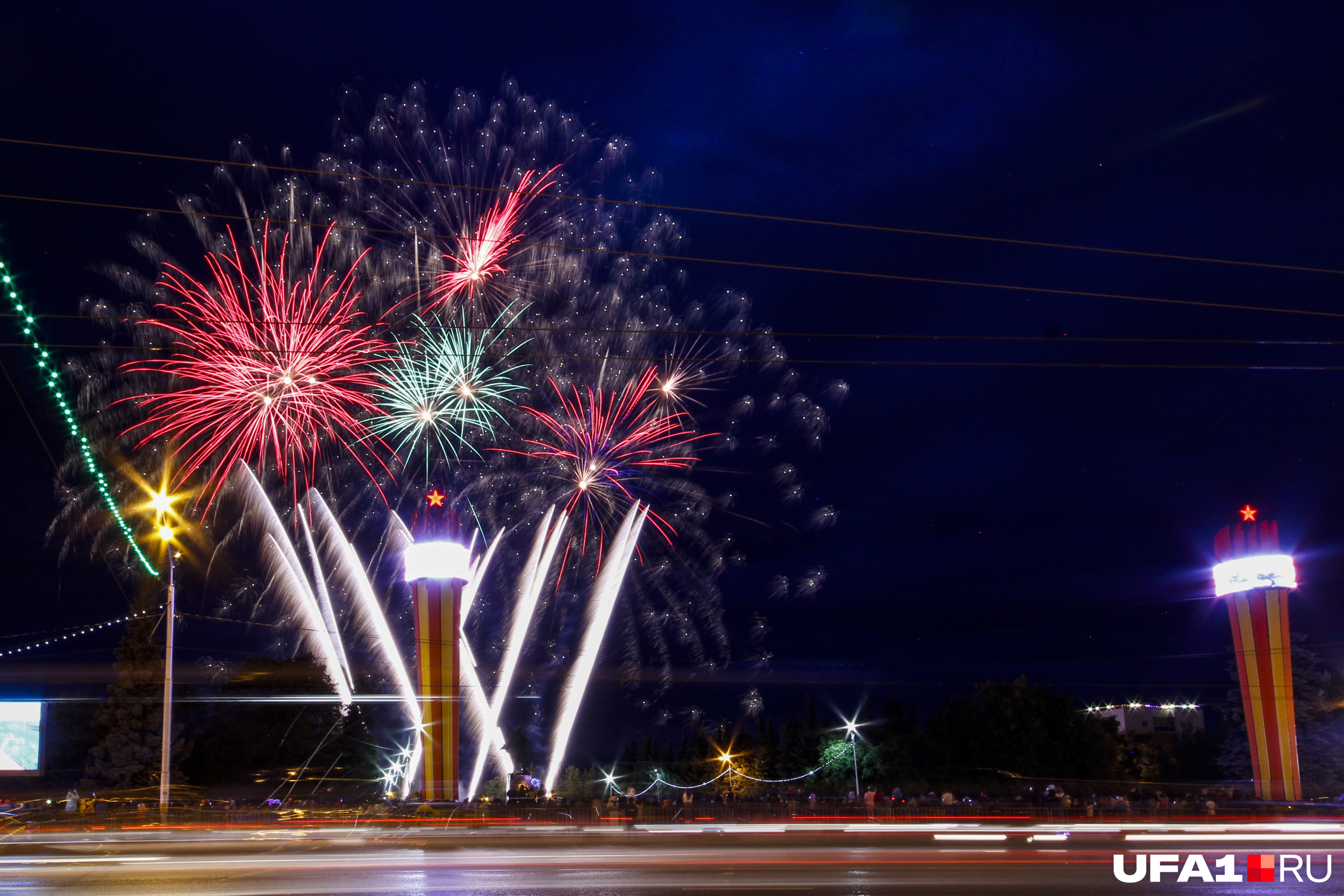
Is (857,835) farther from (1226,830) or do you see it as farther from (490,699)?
(490,699)

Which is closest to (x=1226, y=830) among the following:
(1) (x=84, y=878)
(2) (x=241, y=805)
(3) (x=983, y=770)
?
(1) (x=84, y=878)

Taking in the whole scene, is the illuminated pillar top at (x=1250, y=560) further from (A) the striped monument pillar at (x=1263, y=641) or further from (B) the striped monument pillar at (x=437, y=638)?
(B) the striped monument pillar at (x=437, y=638)

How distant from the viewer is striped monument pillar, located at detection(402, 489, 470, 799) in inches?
1597

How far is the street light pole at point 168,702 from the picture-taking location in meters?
26.2

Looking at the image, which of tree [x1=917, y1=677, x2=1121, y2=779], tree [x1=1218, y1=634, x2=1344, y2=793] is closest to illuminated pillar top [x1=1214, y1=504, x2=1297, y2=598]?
tree [x1=1218, y1=634, x2=1344, y2=793]

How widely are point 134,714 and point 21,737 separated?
49.0 ft

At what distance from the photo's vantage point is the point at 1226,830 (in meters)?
22.4

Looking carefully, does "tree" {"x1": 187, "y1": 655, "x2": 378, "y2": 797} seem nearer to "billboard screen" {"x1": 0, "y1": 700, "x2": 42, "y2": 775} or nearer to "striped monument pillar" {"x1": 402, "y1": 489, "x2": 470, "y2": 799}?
"striped monument pillar" {"x1": 402, "y1": 489, "x2": 470, "y2": 799}

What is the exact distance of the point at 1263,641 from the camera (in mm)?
45875

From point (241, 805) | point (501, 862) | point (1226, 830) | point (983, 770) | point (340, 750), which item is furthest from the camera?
point (983, 770)

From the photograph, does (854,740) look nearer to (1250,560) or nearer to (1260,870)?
(1250,560)

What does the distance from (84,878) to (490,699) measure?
2538cm

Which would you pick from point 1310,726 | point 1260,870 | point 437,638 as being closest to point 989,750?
point 1310,726

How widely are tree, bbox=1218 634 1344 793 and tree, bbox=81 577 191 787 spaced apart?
158 feet
